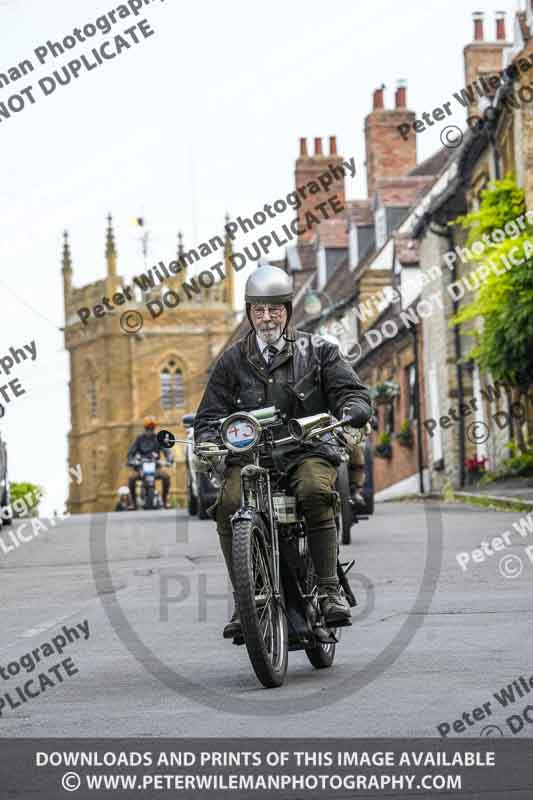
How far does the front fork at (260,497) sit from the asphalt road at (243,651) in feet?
1.75

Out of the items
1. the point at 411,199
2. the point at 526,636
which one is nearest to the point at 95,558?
the point at 526,636

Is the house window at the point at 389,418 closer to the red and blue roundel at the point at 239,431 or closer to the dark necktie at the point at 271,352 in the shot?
the dark necktie at the point at 271,352

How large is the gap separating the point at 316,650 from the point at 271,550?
68 cm

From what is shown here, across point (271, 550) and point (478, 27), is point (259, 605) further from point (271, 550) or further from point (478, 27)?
point (478, 27)

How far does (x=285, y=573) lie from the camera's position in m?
7.58

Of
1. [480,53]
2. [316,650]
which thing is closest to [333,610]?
[316,650]

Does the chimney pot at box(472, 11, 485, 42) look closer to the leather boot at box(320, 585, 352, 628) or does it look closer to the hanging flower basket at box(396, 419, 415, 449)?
the hanging flower basket at box(396, 419, 415, 449)

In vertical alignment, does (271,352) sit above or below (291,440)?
above

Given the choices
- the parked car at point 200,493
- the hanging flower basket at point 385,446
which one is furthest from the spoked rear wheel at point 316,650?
the hanging flower basket at point 385,446

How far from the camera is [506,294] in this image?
26844 millimetres

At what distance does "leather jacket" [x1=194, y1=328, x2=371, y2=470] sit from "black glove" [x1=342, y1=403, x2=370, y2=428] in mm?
142
